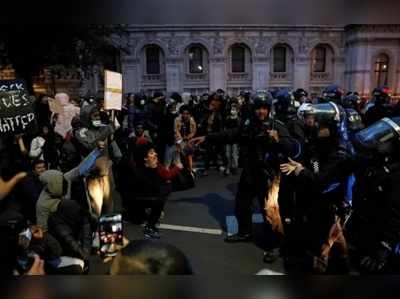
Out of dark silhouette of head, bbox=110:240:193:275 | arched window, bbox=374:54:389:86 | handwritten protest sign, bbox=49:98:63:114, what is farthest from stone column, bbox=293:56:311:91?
dark silhouette of head, bbox=110:240:193:275

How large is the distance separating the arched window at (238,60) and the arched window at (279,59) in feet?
7.34

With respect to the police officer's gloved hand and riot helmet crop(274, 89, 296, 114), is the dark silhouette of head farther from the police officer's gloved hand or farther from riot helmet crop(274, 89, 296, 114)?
riot helmet crop(274, 89, 296, 114)

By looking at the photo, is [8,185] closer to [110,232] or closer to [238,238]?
[110,232]

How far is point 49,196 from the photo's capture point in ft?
13.6

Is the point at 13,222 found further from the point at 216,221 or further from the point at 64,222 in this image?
the point at 216,221

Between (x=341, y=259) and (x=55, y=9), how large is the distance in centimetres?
327

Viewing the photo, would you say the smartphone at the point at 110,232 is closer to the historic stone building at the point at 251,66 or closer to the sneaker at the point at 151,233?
the sneaker at the point at 151,233

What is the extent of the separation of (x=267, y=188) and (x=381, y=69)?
2434 cm

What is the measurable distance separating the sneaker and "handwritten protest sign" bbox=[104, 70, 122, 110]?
68.7 inches

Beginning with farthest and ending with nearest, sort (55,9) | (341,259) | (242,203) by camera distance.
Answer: (242,203) < (341,259) < (55,9)

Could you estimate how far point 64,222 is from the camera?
13.3 feet

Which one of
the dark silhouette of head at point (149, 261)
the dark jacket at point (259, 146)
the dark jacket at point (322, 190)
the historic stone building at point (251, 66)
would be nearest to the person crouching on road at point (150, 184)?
the dark jacket at point (259, 146)

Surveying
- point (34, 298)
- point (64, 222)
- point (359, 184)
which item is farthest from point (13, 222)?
point (359, 184)

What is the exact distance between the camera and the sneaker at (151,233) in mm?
5078
